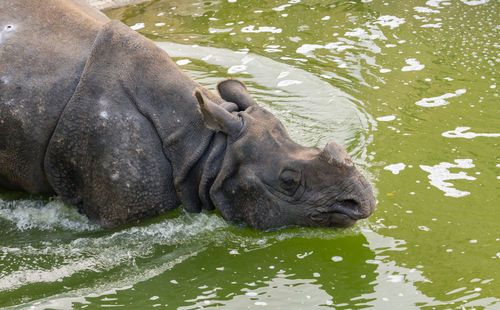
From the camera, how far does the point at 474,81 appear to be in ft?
28.9

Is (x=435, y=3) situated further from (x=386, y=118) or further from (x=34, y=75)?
(x=34, y=75)

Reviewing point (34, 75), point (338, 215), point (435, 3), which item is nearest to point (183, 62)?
point (34, 75)

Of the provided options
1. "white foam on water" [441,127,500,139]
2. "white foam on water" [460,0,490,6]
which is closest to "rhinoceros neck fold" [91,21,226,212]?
"white foam on water" [441,127,500,139]

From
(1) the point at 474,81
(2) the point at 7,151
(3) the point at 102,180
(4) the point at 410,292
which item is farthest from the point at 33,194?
(1) the point at 474,81

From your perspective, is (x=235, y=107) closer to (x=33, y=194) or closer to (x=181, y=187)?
(x=181, y=187)

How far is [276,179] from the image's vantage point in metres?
5.67

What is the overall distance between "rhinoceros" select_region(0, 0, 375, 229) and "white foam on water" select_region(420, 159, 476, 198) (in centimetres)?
143

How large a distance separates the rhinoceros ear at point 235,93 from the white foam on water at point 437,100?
286 centimetres

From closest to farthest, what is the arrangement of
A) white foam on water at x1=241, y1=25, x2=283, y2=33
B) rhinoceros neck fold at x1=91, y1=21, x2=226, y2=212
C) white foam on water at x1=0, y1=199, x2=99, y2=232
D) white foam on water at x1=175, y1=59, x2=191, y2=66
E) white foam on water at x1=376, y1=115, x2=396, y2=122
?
rhinoceros neck fold at x1=91, y1=21, x2=226, y2=212 → white foam on water at x1=0, y1=199, x2=99, y2=232 → white foam on water at x1=376, y1=115, x2=396, y2=122 → white foam on water at x1=175, y1=59, x2=191, y2=66 → white foam on water at x1=241, y1=25, x2=283, y2=33

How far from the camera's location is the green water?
5.32 m

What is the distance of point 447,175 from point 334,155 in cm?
193

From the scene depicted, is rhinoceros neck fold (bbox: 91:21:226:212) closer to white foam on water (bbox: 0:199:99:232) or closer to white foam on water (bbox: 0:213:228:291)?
white foam on water (bbox: 0:213:228:291)

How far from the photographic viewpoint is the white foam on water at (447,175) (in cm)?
658

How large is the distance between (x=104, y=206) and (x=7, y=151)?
0.94m
